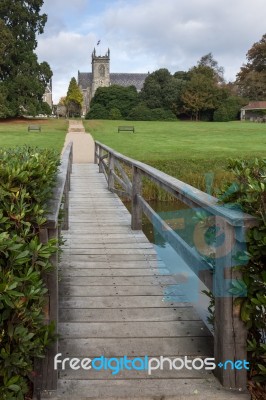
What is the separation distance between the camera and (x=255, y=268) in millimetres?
2266

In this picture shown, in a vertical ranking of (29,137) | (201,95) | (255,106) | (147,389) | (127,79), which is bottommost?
(147,389)

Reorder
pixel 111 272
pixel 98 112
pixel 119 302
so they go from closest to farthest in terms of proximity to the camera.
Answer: pixel 119 302 < pixel 111 272 < pixel 98 112

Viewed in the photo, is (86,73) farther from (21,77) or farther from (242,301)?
(242,301)

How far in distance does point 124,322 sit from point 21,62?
40669 millimetres

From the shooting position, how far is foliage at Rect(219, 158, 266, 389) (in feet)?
7.17

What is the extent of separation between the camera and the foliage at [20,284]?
2.06 meters

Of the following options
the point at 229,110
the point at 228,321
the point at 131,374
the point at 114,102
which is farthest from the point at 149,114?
the point at 228,321

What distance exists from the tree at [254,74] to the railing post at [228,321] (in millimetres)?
68169

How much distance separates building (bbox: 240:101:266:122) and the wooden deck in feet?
181

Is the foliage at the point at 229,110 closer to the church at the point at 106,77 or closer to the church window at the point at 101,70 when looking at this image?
the church at the point at 106,77

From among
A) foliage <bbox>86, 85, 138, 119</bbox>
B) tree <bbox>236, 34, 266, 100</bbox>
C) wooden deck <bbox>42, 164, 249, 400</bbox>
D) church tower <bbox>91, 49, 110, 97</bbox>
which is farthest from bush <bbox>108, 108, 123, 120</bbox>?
wooden deck <bbox>42, 164, 249, 400</bbox>

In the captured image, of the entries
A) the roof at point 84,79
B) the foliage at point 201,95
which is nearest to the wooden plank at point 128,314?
the foliage at point 201,95

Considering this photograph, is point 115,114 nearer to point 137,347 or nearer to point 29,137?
point 29,137

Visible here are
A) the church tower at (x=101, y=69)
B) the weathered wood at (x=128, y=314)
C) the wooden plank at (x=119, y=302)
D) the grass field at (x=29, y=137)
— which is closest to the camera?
the weathered wood at (x=128, y=314)
